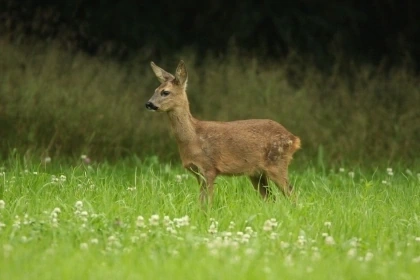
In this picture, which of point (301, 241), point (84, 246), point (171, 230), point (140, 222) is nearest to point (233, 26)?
point (140, 222)

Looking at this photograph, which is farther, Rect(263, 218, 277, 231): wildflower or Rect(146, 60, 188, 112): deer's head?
Rect(146, 60, 188, 112): deer's head

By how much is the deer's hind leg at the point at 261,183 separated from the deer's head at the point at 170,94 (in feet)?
3.02

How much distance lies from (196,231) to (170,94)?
230 cm

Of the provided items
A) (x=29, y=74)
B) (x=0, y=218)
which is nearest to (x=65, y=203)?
(x=0, y=218)

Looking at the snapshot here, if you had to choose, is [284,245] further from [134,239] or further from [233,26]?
[233,26]

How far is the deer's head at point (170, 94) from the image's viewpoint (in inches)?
388

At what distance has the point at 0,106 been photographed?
13.1 meters

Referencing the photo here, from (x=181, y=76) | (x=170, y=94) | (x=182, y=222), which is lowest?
(x=182, y=222)

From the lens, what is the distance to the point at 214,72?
1510 centimetres

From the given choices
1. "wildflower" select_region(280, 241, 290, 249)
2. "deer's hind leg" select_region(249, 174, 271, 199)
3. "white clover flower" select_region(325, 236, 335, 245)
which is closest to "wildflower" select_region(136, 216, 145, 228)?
"wildflower" select_region(280, 241, 290, 249)

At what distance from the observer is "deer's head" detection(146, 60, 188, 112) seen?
986 cm

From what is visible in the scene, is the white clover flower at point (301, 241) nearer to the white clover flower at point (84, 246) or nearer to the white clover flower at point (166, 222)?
the white clover flower at point (166, 222)

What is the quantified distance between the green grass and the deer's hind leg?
11 cm

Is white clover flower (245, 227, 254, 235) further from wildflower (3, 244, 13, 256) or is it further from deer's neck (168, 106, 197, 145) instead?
deer's neck (168, 106, 197, 145)
